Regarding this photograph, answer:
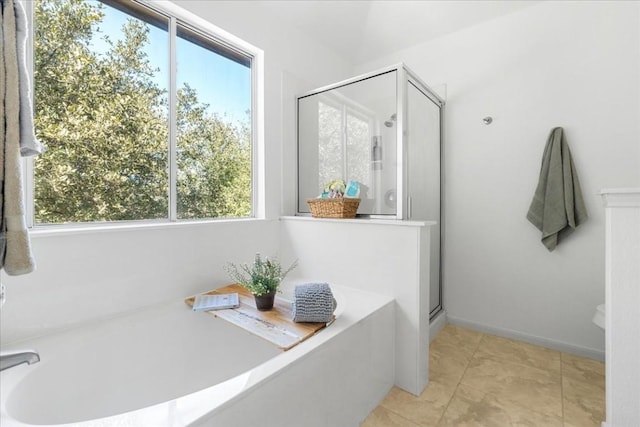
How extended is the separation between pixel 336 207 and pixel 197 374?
4.14ft

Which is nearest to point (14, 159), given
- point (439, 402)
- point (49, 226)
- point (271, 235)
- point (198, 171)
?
Answer: point (49, 226)

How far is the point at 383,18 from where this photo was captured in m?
2.54

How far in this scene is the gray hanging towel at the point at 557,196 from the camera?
1993 millimetres

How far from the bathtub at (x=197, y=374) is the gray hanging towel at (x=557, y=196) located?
1327 mm

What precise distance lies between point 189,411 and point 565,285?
247cm

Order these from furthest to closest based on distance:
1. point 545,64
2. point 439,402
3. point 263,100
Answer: point 263,100, point 545,64, point 439,402

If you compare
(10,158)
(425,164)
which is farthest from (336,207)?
(10,158)

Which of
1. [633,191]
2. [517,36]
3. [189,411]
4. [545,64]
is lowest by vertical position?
[189,411]

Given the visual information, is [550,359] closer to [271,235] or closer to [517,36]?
[271,235]

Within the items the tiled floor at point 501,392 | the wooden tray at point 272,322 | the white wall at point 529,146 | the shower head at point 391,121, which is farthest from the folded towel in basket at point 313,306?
the white wall at point 529,146

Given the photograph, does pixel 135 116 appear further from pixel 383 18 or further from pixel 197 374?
pixel 383 18

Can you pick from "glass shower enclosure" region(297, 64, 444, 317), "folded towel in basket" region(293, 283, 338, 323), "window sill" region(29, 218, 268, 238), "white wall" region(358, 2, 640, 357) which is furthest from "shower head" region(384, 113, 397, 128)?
"window sill" region(29, 218, 268, 238)

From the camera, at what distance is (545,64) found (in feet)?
6.97

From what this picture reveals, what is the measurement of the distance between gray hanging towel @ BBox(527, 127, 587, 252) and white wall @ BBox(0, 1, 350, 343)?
1.91 meters
